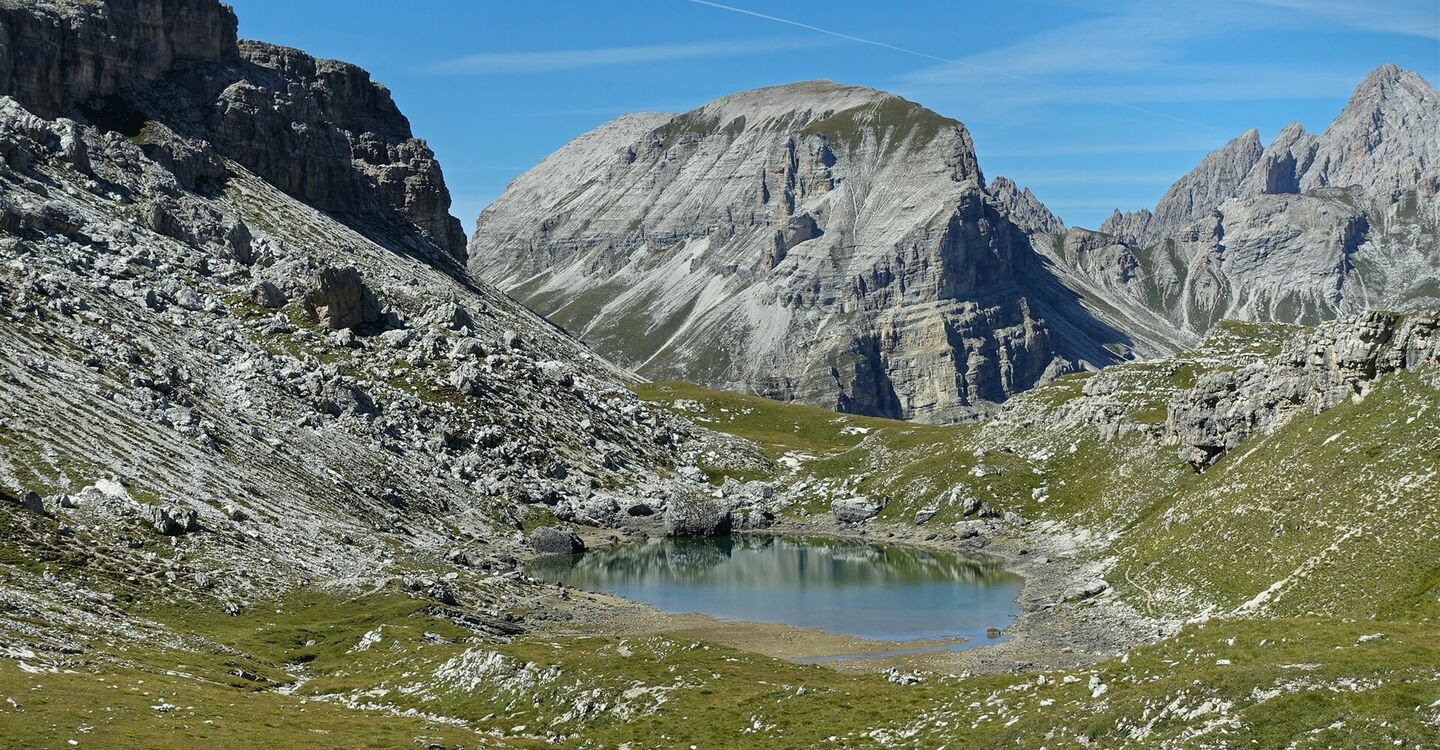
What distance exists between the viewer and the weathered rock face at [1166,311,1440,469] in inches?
3647

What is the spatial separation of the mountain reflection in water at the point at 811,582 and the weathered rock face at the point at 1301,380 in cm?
2366

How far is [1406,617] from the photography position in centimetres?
6256

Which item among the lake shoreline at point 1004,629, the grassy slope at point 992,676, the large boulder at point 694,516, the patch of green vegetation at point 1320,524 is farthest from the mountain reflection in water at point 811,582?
the patch of green vegetation at point 1320,524

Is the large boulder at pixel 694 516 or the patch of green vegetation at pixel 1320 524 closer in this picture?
the patch of green vegetation at pixel 1320 524

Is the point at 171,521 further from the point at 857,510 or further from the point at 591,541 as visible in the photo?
the point at 857,510

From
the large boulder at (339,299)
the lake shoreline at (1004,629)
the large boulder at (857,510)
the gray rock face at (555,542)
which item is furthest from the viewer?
the large boulder at (339,299)

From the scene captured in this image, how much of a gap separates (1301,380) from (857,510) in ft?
238

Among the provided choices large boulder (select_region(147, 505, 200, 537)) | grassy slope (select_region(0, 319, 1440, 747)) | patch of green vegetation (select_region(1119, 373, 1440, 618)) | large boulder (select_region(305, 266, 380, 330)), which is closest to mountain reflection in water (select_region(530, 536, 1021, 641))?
grassy slope (select_region(0, 319, 1440, 747))

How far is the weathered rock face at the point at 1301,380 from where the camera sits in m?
92.6

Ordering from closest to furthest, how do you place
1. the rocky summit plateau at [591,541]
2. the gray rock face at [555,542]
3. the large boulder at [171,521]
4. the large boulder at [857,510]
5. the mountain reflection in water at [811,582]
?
the rocky summit plateau at [591,541] < the large boulder at [171,521] < the mountain reflection in water at [811,582] < the gray rock face at [555,542] < the large boulder at [857,510]

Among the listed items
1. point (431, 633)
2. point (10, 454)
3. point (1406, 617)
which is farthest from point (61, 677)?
point (1406, 617)

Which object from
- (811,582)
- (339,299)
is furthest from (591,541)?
(339,299)

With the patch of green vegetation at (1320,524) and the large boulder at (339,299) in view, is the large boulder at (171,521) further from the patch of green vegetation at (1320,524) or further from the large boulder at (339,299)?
the large boulder at (339,299)

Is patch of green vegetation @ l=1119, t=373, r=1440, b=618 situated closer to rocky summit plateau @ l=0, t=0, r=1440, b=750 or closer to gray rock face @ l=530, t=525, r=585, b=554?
rocky summit plateau @ l=0, t=0, r=1440, b=750
